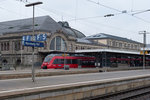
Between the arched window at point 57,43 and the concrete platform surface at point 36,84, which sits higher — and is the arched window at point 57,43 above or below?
above

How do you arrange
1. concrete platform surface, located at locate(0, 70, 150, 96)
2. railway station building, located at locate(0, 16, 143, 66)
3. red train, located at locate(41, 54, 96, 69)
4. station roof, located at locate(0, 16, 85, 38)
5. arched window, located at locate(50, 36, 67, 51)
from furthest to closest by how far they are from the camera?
arched window, located at locate(50, 36, 67, 51)
station roof, located at locate(0, 16, 85, 38)
railway station building, located at locate(0, 16, 143, 66)
red train, located at locate(41, 54, 96, 69)
concrete platform surface, located at locate(0, 70, 150, 96)

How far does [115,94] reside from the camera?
15.2m

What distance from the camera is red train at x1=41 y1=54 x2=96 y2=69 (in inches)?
1676

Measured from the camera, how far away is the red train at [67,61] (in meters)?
42.6

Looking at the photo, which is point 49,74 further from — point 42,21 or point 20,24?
point 20,24

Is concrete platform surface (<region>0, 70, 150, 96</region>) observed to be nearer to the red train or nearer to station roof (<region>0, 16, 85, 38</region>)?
the red train

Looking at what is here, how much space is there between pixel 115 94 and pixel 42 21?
56232mm

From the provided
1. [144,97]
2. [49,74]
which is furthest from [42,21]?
[144,97]

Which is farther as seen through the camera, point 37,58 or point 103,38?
point 103,38

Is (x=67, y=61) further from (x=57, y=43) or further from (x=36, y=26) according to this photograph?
(x=36, y=26)

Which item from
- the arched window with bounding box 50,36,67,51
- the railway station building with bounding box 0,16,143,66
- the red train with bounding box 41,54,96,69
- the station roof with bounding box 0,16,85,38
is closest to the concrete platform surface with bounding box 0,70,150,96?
the red train with bounding box 41,54,96,69

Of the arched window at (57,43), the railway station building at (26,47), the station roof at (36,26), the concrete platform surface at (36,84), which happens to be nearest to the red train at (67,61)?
the railway station building at (26,47)

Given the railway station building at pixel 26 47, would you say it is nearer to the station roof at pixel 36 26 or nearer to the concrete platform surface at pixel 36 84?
the station roof at pixel 36 26

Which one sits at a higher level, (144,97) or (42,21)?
(42,21)
